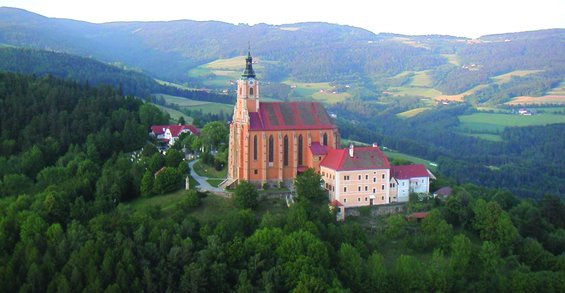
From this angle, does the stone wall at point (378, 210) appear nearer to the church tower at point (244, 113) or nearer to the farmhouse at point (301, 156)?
the farmhouse at point (301, 156)

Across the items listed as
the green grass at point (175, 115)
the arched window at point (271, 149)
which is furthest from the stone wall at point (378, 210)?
the green grass at point (175, 115)

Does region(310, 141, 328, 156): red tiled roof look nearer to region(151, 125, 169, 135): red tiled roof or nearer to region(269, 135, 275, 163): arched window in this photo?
region(269, 135, 275, 163): arched window

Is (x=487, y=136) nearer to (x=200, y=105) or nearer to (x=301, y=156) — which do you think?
(x=200, y=105)

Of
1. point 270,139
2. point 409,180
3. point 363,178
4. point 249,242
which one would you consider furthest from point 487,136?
point 249,242

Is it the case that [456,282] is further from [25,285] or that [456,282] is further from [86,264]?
[25,285]

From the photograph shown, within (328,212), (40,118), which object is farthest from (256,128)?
(40,118)

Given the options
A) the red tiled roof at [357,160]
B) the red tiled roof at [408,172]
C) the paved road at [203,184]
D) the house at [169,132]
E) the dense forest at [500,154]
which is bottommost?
the dense forest at [500,154]
